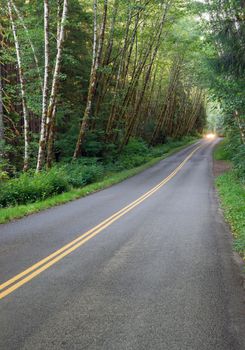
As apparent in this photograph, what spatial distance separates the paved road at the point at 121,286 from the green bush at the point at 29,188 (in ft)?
9.12

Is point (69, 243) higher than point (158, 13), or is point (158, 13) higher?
point (158, 13)

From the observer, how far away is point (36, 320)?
413cm

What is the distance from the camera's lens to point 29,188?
13562mm

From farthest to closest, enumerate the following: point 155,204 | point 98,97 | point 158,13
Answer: point 158,13 < point 98,97 < point 155,204

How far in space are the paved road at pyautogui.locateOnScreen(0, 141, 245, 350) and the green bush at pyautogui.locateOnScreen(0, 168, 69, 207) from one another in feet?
9.12

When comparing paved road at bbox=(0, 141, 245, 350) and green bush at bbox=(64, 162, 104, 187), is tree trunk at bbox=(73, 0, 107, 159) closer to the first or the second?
green bush at bbox=(64, 162, 104, 187)

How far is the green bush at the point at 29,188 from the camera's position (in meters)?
12.8

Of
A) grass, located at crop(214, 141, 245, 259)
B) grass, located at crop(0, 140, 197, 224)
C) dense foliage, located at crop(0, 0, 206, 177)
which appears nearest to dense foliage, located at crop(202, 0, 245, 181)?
grass, located at crop(214, 141, 245, 259)

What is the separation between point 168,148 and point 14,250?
4076 cm

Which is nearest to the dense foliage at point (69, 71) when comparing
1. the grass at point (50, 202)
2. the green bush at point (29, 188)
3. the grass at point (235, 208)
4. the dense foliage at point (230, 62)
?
the green bush at point (29, 188)

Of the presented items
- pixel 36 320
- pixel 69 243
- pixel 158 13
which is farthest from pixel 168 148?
pixel 36 320

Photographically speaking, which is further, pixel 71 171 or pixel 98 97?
pixel 98 97

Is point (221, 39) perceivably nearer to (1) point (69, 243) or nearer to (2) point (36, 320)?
(1) point (69, 243)

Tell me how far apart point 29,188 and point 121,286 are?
9270mm
